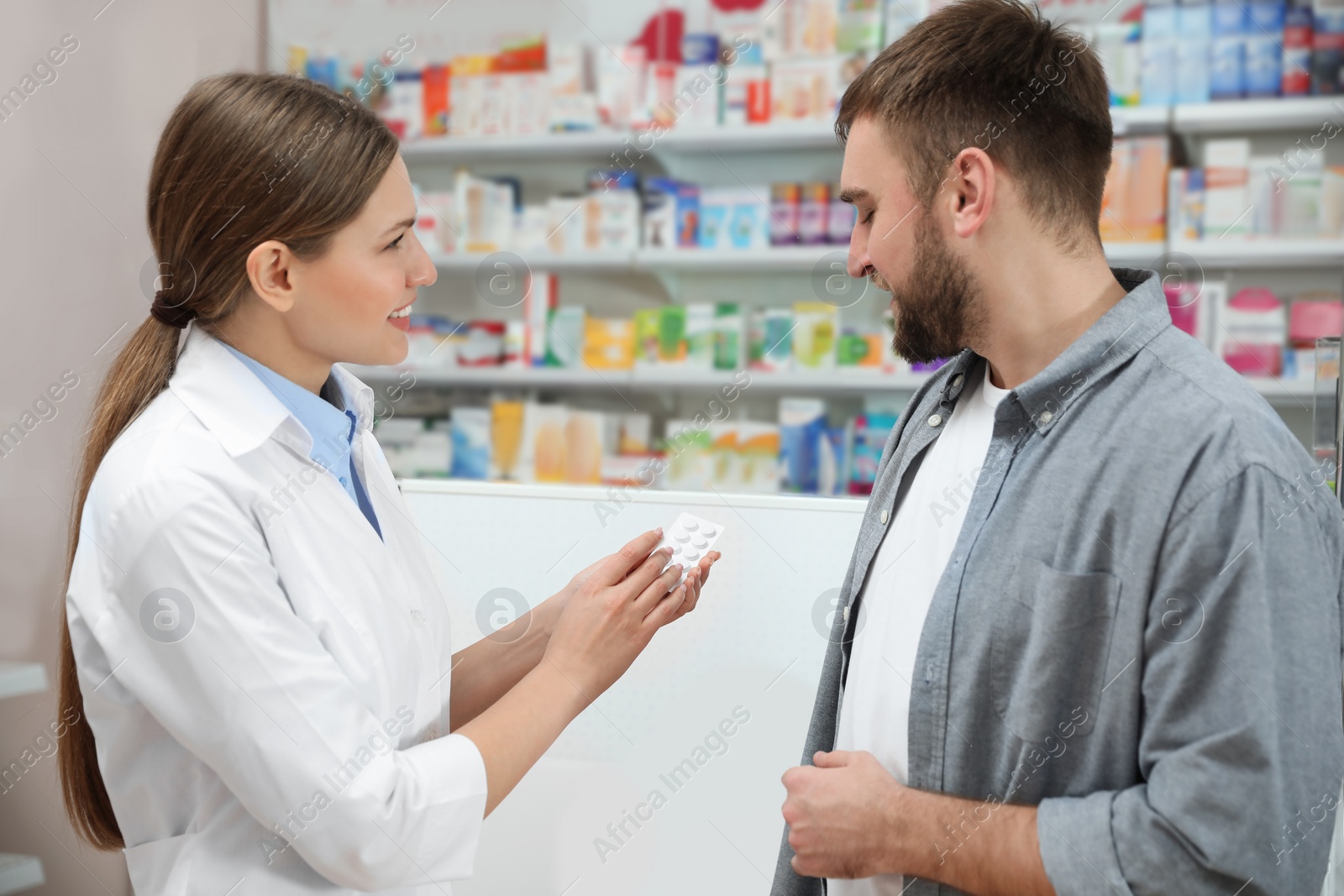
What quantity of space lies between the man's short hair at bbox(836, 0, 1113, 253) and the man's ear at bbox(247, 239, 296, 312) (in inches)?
26.2

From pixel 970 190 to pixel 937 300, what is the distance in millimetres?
121

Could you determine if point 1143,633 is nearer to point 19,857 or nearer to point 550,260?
point 19,857

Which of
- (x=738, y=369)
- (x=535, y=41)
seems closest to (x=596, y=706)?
(x=738, y=369)

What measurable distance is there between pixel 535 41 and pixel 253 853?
3.68 m

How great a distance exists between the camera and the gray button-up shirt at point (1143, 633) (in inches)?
32.7

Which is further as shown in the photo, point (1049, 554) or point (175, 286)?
point (175, 286)

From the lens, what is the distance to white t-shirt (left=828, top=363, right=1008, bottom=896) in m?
1.08

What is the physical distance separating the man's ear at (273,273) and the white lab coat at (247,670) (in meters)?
0.07

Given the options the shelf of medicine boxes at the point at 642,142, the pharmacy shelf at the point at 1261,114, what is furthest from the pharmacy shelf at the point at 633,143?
the pharmacy shelf at the point at 1261,114

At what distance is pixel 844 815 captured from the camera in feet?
3.29

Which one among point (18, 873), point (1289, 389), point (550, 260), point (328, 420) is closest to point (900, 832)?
point (328, 420)

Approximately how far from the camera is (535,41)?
408 centimetres

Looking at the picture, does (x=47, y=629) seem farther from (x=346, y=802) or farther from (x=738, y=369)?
(x=738, y=369)

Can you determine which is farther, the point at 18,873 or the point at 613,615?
the point at 18,873
